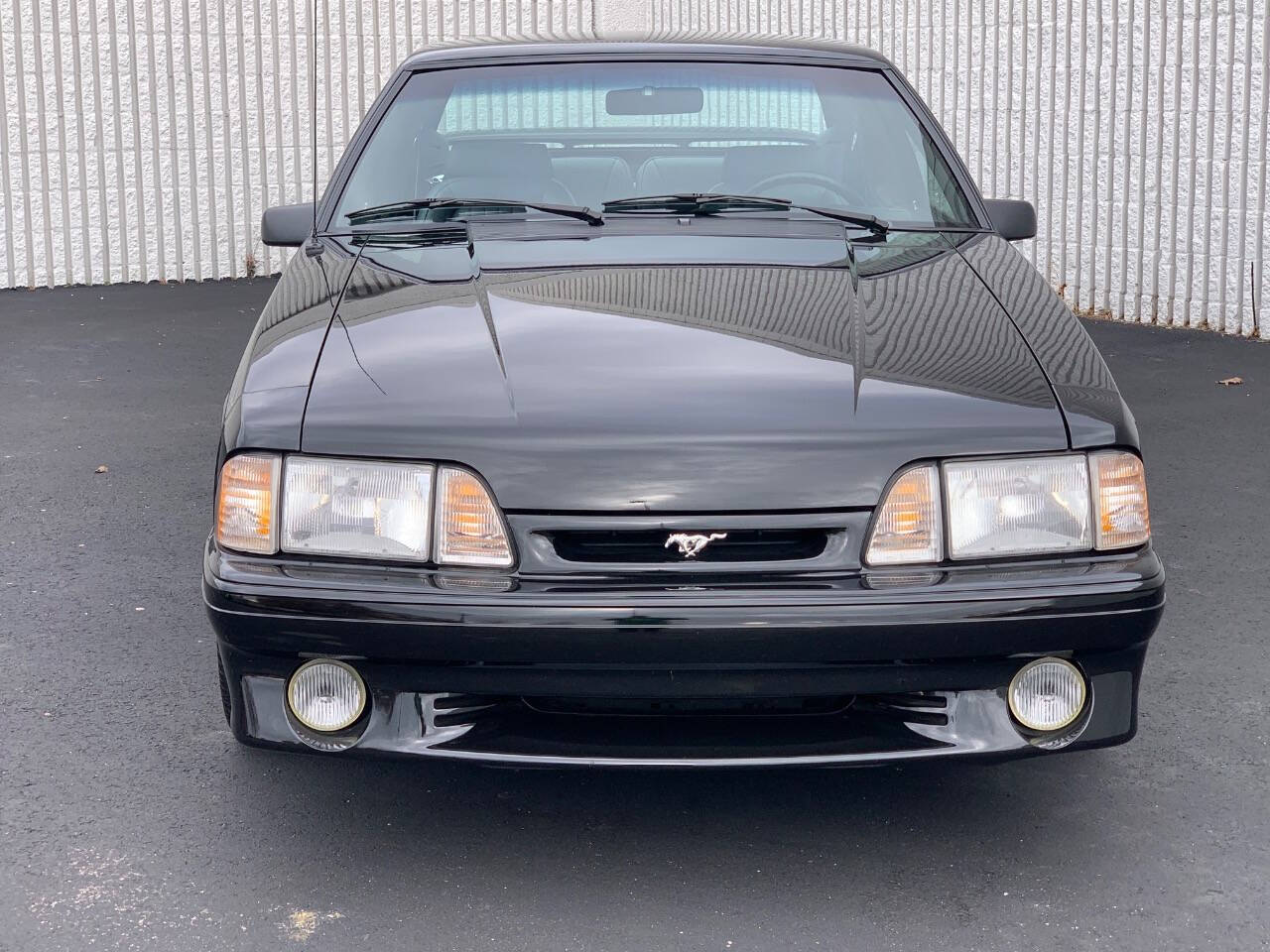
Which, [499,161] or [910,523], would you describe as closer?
[910,523]

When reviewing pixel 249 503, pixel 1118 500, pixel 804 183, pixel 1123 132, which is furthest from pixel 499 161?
pixel 1123 132

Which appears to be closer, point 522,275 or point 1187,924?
point 1187,924

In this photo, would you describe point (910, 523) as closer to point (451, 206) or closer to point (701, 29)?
point (451, 206)

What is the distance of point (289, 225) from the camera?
390 centimetres

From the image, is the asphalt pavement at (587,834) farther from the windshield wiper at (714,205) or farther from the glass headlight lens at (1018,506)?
the windshield wiper at (714,205)

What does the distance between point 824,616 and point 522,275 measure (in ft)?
3.49

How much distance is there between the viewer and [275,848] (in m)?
2.88

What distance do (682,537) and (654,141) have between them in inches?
67.2

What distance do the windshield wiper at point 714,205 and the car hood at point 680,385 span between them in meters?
0.51

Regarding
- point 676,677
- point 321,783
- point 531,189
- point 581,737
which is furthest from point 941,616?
point 531,189

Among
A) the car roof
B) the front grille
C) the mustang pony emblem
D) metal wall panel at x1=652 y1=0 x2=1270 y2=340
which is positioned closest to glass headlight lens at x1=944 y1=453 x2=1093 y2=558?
the front grille

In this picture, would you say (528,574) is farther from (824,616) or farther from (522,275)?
(522,275)

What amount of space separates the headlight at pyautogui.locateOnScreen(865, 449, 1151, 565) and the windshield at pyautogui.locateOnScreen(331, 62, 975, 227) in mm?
1208

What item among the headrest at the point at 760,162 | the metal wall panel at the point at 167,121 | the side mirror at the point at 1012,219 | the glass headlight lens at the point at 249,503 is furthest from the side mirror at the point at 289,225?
the metal wall panel at the point at 167,121
